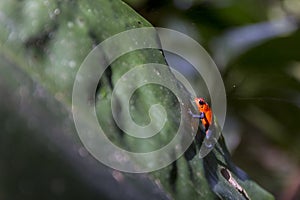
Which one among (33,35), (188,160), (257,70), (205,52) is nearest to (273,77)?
A: (257,70)

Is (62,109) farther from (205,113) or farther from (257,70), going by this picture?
(257,70)

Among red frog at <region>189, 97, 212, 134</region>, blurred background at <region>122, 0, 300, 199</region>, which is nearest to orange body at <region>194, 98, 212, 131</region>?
red frog at <region>189, 97, 212, 134</region>

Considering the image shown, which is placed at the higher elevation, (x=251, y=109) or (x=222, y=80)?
(x=222, y=80)

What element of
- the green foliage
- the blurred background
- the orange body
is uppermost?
the green foliage

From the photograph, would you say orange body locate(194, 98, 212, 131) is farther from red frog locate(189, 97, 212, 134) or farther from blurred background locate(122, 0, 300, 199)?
blurred background locate(122, 0, 300, 199)

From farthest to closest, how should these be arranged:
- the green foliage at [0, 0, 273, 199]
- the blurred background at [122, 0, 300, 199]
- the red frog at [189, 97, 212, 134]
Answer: the blurred background at [122, 0, 300, 199], the red frog at [189, 97, 212, 134], the green foliage at [0, 0, 273, 199]

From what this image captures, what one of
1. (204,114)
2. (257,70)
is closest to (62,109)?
(204,114)

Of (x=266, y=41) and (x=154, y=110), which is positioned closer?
(x=154, y=110)

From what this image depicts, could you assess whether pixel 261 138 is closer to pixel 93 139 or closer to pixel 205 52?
pixel 205 52
